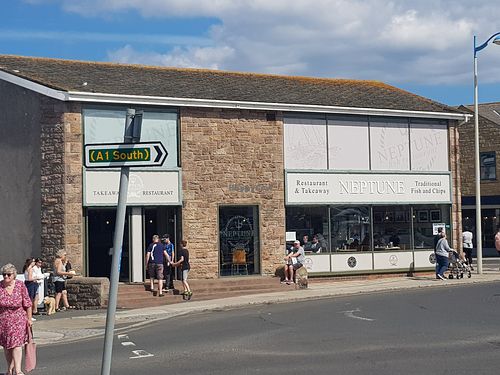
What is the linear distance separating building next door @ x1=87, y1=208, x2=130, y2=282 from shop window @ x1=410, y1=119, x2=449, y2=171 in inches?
443

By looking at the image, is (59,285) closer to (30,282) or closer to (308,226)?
(30,282)

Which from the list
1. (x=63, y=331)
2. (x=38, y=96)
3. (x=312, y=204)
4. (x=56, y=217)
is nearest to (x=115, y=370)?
(x=63, y=331)

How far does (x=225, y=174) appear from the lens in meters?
26.6

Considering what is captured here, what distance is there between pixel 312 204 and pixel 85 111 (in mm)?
8253

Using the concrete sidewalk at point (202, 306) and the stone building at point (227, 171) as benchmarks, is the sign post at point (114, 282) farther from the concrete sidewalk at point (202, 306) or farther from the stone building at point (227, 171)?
the stone building at point (227, 171)

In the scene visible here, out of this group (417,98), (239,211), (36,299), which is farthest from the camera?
(417,98)

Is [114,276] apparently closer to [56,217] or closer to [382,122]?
[56,217]

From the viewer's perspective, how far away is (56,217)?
79.2ft

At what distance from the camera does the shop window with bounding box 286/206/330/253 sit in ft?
91.9

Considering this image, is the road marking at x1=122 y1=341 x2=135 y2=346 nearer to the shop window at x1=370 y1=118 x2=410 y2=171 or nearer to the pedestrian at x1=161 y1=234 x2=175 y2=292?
the pedestrian at x1=161 y1=234 x2=175 y2=292

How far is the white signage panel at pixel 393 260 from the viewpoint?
1161 inches

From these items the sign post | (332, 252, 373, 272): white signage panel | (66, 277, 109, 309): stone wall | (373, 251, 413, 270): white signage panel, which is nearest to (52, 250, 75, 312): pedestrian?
(66, 277, 109, 309): stone wall

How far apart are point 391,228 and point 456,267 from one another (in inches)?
105

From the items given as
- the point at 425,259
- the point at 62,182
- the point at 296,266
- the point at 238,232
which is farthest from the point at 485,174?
the point at 62,182
